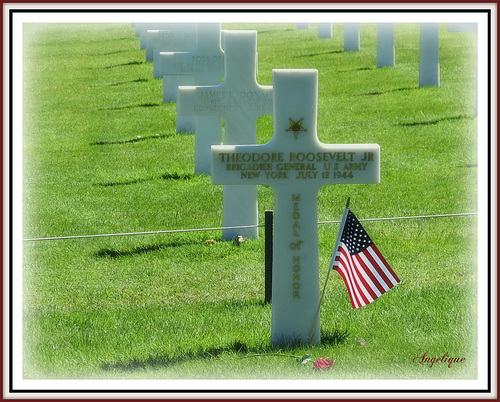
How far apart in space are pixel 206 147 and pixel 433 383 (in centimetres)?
948

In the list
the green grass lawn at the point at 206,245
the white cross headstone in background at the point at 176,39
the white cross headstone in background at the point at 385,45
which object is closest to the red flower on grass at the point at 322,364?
the green grass lawn at the point at 206,245

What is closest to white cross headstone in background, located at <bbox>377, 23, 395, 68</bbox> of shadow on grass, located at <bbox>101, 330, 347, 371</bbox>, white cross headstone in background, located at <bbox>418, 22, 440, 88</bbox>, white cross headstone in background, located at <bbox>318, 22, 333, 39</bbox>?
white cross headstone in background, located at <bbox>418, 22, 440, 88</bbox>

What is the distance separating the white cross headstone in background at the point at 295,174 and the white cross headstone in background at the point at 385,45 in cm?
1963

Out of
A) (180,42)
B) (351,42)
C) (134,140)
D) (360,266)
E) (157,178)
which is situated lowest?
(360,266)

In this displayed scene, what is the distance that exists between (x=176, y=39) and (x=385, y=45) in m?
8.58

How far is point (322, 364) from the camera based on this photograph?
7.12m

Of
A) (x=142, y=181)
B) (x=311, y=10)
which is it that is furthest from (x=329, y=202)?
(x=311, y=10)

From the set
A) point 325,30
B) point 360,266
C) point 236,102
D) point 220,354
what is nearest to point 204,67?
point 236,102

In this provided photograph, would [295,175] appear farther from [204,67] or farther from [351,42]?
[351,42]

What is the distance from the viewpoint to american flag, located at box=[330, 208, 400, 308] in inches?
299

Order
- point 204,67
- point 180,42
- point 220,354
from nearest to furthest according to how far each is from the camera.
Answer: point 220,354
point 204,67
point 180,42

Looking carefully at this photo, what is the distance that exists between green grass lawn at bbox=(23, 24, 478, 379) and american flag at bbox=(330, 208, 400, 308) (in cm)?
51

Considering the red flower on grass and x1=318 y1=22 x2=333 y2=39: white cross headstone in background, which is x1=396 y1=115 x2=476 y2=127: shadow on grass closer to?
the red flower on grass

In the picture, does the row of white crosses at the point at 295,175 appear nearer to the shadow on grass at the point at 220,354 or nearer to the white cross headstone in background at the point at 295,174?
the white cross headstone in background at the point at 295,174
